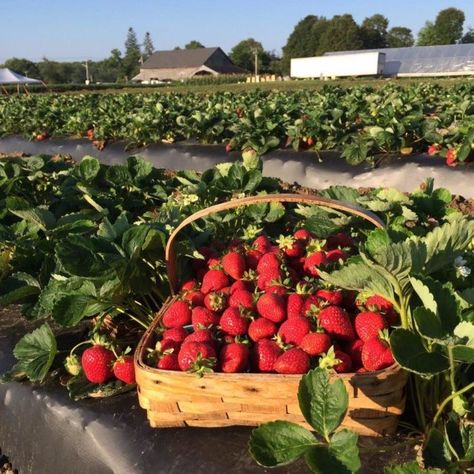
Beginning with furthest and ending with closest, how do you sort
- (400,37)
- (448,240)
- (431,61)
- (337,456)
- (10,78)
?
(400,37) < (10,78) < (431,61) < (448,240) < (337,456)

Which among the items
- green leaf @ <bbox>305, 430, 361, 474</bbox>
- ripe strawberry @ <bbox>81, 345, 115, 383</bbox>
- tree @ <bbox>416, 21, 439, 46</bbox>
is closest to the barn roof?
tree @ <bbox>416, 21, 439, 46</bbox>

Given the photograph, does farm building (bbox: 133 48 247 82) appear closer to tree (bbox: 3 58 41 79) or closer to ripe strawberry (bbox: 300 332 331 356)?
tree (bbox: 3 58 41 79)

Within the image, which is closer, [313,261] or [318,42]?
[313,261]

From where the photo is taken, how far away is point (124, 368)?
71.0 inches

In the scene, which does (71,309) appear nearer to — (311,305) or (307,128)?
(311,305)

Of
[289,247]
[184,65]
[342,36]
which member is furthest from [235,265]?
[342,36]

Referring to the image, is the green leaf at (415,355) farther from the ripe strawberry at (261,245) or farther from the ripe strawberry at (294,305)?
the ripe strawberry at (261,245)

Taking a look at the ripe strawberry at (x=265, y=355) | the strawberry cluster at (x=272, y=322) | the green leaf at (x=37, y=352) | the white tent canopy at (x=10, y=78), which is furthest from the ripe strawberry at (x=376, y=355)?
the white tent canopy at (x=10, y=78)

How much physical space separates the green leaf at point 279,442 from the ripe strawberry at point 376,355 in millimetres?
283

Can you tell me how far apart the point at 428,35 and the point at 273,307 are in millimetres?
100917

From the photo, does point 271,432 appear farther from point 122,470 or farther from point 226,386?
point 122,470

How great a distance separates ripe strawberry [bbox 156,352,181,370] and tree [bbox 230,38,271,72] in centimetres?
9630

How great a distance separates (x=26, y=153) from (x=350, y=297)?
35.8 feet

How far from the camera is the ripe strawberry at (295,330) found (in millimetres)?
1539
